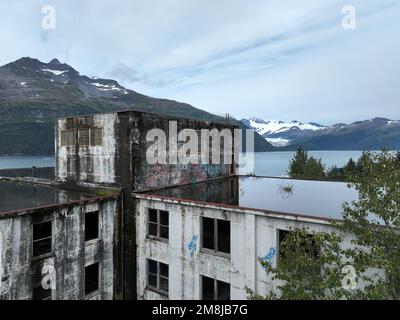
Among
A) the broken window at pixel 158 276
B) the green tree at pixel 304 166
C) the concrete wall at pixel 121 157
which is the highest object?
the concrete wall at pixel 121 157

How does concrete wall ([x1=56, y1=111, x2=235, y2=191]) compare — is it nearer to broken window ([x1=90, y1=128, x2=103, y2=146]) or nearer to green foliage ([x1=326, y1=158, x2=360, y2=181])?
broken window ([x1=90, y1=128, x2=103, y2=146])

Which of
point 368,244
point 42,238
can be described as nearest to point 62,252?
point 42,238

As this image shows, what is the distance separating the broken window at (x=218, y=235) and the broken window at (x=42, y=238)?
367 inches

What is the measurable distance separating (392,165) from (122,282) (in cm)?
1866

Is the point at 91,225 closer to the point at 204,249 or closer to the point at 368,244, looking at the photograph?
the point at 204,249

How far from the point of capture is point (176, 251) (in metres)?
18.2

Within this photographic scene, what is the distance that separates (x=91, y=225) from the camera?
1898 centimetres

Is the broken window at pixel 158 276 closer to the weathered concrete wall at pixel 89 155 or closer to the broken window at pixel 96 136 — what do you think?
the weathered concrete wall at pixel 89 155

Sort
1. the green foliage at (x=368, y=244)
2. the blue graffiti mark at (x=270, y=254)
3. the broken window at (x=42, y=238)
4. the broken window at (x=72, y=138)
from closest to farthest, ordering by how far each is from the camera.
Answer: the green foliage at (x=368, y=244) < the blue graffiti mark at (x=270, y=254) < the broken window at (x=42, y=238) < the broken window at (x=72, y=138)

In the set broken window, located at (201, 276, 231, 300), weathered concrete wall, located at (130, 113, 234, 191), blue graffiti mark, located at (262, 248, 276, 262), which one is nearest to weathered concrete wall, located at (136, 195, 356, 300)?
blue graffiti mark, located at (262, 248, 276, 262)

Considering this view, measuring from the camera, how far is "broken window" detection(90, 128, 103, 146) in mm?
21719

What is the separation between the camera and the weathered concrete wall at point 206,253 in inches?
574

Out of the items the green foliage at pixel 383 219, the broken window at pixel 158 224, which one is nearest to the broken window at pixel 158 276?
the broken window at pixel 158 224

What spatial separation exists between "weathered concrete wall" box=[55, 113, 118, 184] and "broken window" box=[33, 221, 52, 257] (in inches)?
221
